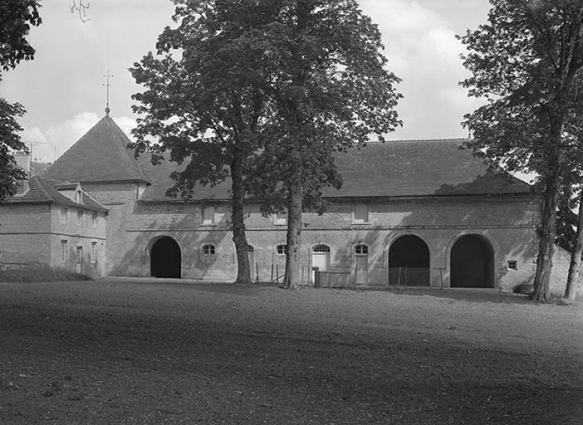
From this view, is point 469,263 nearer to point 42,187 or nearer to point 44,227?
point 44,227

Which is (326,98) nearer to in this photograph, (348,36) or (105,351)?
(348,36)

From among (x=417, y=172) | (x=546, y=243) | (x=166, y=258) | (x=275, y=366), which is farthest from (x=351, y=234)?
(x=275, y=366)

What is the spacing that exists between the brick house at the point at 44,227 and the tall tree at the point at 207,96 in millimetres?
11160

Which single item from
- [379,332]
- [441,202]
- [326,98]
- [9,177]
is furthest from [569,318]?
[441,202]

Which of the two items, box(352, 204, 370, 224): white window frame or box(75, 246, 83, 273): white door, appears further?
box(75, 246, 83, 273): white door

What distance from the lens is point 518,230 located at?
39906 millimetres

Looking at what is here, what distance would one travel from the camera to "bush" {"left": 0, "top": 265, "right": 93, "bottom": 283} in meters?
31.4

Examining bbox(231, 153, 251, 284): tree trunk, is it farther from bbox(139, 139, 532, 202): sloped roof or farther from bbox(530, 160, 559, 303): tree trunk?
bbox(530, 160, 559, 303): tree trunk

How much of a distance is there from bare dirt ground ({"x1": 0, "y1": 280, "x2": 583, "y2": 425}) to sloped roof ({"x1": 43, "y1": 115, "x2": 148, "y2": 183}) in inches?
1082

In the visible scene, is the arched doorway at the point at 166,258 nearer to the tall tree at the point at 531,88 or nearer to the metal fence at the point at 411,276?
the metal fence at the point at 411,276

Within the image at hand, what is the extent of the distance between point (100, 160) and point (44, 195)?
7.15 m

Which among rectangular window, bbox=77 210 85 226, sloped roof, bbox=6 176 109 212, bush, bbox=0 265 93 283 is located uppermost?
sloped roof, bbox=6 176 109 212

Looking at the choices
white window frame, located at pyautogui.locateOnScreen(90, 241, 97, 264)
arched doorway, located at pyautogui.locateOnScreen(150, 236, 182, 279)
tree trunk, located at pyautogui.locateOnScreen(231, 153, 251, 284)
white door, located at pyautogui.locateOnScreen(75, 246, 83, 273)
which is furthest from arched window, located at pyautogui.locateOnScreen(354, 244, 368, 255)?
white door, located at pyautogui.locateOnScreen(75, 246, 83, 273)

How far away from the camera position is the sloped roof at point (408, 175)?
134ft
